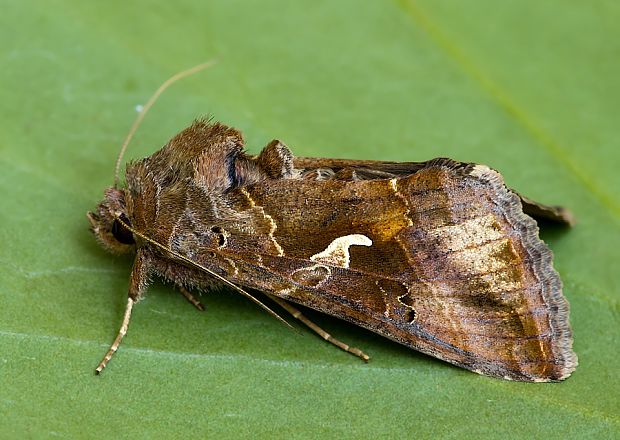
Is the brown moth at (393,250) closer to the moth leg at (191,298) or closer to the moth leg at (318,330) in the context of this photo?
the moth leg at (318,330)

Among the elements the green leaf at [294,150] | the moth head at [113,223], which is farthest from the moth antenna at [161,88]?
the moth head at [113,223]

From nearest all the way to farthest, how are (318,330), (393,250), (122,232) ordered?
1. (393,250)
2. (318,330)
3. (122,232)

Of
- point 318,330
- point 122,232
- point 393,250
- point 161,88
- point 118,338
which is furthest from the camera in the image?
point 161,88

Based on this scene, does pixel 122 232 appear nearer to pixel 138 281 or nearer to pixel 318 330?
pixel 138 281

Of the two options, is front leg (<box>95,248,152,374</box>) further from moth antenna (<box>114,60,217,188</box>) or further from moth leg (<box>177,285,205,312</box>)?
moth antenna (<box>114,60,217,188</box>)

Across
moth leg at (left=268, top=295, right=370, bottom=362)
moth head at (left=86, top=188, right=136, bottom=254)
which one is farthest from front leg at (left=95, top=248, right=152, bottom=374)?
moth leg at (left=268, top=295, right=370, bottom=362)

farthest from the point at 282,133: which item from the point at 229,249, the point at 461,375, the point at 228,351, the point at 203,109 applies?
the point at 461,375

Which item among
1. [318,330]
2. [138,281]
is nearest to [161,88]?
[138,281]
